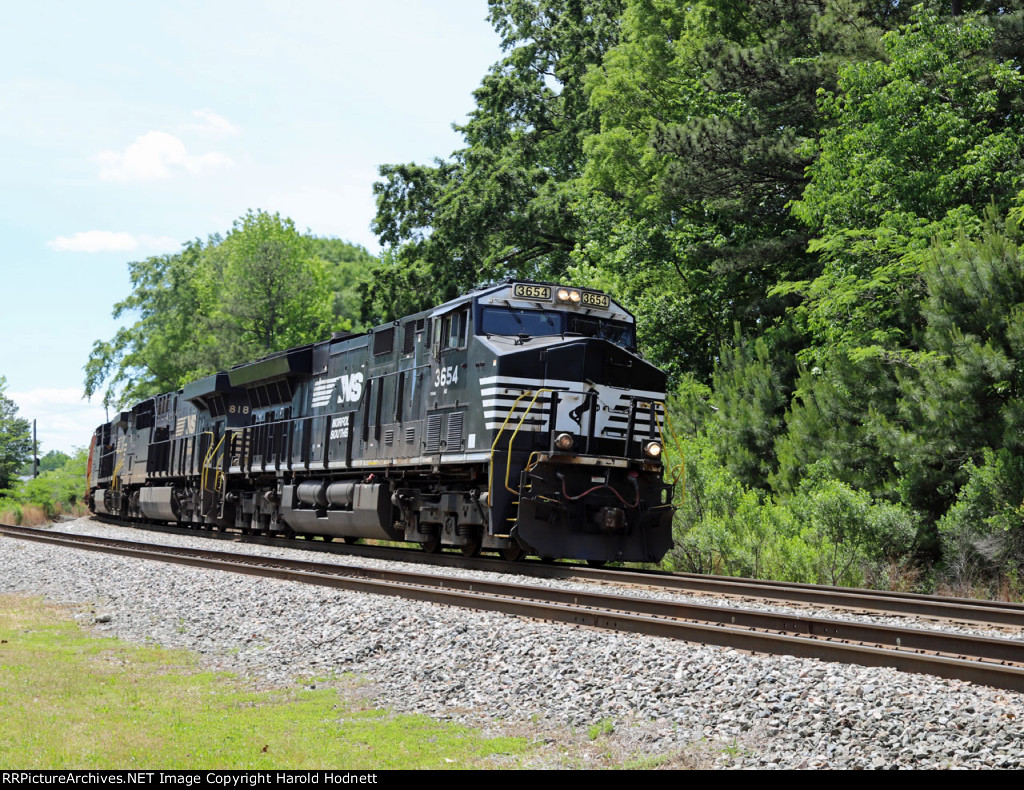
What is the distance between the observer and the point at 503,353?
14.0 meters

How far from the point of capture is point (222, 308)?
56031 mm

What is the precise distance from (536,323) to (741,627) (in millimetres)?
7135

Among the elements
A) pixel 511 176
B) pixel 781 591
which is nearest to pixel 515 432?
pixel 781 591

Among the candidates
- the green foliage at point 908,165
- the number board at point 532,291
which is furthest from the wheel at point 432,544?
the green foliage at point 908,165

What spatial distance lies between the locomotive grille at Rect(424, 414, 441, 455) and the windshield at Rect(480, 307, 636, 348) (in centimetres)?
176

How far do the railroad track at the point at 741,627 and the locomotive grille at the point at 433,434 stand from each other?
2.63 metres

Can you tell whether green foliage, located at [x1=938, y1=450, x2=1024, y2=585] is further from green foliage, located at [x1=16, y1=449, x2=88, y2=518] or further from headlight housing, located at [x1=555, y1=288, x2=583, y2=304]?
green foliage, located at [x1=16, y1=449, x2=88, y2=518]

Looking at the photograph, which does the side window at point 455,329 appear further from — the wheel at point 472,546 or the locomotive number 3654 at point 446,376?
the wheel at point 472,546

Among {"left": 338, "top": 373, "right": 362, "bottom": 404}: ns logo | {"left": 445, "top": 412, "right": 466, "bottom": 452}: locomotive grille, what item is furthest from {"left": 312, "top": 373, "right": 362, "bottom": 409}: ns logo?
{"left": 445, "top": 412, "right": 466, "bottom": 452}: locomotive grille

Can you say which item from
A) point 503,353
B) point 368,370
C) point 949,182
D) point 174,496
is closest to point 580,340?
point 503,353

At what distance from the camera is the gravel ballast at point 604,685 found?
17.8ft

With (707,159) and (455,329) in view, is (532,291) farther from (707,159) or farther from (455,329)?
(707,159)

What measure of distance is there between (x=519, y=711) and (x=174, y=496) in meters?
23.5

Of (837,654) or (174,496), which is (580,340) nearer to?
(837,654)
